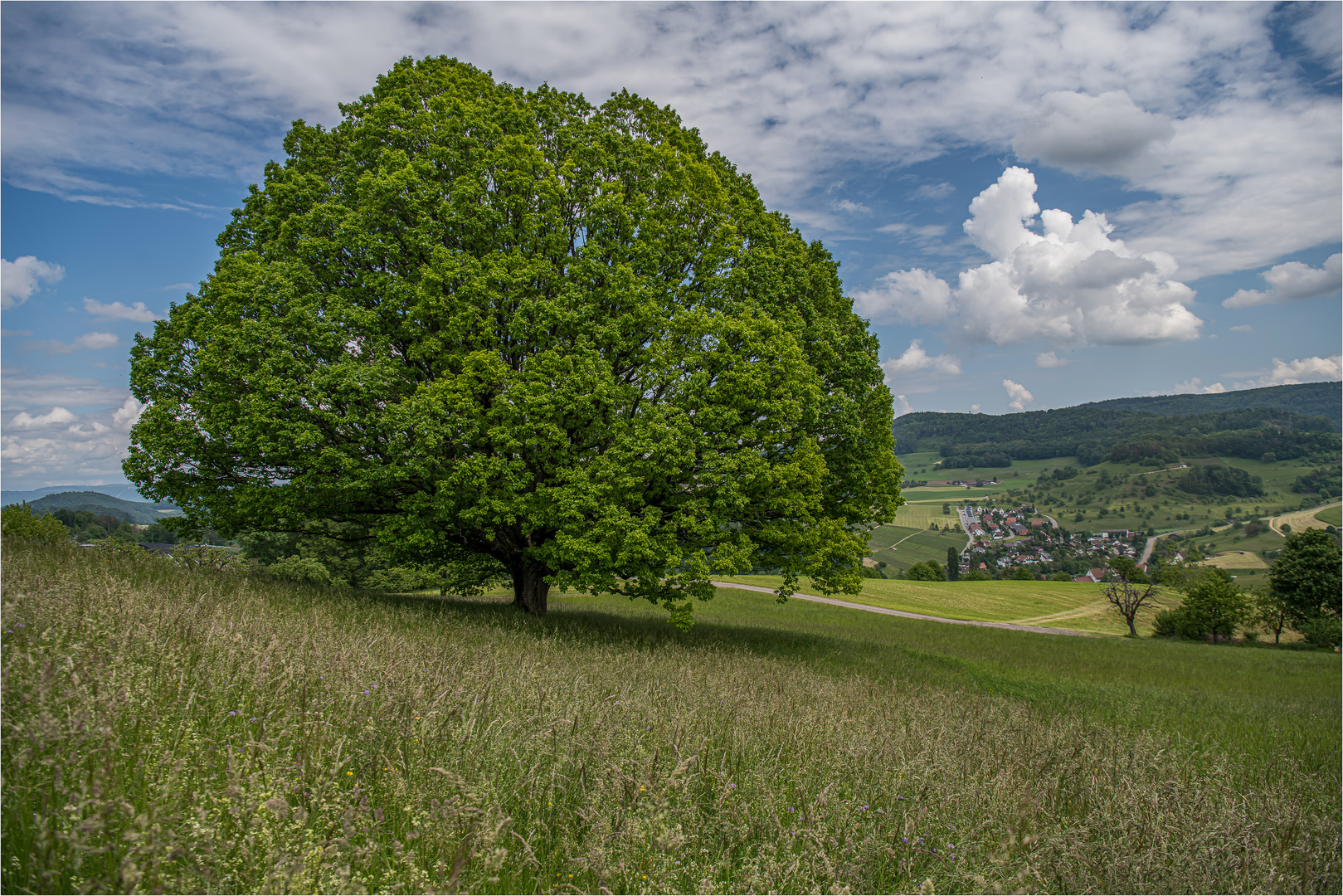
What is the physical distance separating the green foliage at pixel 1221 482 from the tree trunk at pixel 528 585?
717 feet

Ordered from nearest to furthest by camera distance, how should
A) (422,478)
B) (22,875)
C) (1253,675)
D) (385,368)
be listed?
(22,875) < (385,368) < (422,478) < (1253,675)

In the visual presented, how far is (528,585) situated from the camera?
16.9m

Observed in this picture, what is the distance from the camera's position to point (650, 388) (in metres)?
14.1

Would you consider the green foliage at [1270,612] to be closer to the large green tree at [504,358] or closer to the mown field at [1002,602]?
the mown field at [1002,602]

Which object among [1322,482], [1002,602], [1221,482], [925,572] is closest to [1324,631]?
[1002,602]

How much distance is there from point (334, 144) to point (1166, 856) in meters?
19.8

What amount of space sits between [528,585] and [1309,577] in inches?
2425

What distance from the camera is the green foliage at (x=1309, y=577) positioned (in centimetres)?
4622

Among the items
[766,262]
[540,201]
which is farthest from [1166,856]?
[540,201]

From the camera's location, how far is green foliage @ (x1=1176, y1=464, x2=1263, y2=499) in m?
172

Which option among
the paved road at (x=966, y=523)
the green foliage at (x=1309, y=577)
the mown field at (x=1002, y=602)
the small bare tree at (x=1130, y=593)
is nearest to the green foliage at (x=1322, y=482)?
the paved road at (x=966, y=523)

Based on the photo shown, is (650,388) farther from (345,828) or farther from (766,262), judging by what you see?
(345,828)

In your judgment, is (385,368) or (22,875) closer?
(22,875)

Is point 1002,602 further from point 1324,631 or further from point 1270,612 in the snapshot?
point 1324,631
